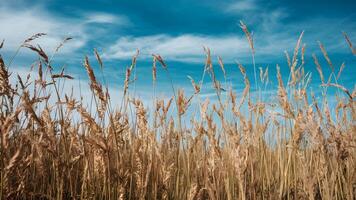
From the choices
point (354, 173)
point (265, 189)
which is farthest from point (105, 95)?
point (354, 173)

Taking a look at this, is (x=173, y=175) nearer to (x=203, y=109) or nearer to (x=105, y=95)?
(x=203, y=109)

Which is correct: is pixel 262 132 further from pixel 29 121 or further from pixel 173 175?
pixel 29 121

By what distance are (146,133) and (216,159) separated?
722 mm

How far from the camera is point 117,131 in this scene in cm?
181

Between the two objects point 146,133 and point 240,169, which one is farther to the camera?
point 146,133

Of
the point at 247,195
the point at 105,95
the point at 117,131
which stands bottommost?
the point at 247,195

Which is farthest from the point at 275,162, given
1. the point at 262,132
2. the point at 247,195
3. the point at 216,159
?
the point at 216,159

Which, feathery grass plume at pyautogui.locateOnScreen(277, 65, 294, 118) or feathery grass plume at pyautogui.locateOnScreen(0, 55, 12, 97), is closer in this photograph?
feathery grass plume at pyautogui.locateOnScreen(0, 55, 12, 97)

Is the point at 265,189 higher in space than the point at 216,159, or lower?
lower

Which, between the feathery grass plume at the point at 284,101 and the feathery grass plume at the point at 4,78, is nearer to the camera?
the feathery grass plume at the point at 4,78

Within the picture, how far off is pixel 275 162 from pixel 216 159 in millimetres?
1629

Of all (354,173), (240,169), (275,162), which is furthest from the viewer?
(275,162)

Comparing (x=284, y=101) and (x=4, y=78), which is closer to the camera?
(x=4, y=78)

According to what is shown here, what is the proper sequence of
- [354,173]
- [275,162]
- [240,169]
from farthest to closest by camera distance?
[275,162] < [354,173] < [240,169]
